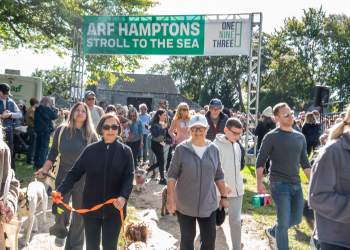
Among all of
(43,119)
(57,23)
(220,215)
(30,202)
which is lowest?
(30,202)

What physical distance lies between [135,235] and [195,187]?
1.23 m

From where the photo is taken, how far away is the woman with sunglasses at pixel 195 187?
4.64 m

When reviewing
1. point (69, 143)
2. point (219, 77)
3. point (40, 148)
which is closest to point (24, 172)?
point (40, 148)

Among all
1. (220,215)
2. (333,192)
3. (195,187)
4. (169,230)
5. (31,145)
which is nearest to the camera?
(333,192)

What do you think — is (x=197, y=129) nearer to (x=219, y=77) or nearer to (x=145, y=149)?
(x=145, y=149)

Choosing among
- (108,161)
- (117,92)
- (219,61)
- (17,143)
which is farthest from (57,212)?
(219,61)

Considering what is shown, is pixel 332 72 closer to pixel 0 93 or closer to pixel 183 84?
pixel 183 84

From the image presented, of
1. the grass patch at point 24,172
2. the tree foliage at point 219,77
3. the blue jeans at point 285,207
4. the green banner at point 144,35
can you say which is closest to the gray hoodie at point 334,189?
the blue jeans at point 285,207

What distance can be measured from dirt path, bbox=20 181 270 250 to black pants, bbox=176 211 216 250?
167cm

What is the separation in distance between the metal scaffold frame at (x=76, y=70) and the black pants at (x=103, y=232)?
12167 mm

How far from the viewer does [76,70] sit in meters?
16.1

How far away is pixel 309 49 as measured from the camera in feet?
183

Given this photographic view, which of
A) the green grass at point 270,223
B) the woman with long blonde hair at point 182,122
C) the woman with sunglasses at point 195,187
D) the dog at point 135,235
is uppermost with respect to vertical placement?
the woman with long blonde hair at point 182,122

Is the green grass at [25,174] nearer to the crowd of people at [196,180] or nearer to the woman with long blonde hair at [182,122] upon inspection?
the woman with long blonde hair at [182,122]
